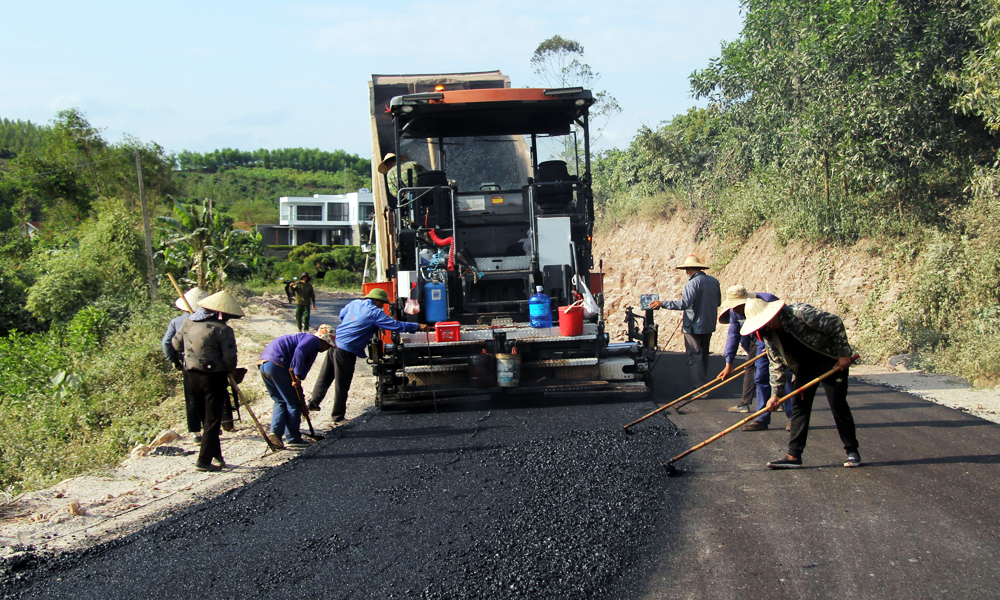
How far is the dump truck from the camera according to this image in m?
7.39

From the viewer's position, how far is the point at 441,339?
7.32 metres

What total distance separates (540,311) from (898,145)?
772cm

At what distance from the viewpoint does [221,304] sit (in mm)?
5949

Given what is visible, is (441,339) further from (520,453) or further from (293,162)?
(293,162)

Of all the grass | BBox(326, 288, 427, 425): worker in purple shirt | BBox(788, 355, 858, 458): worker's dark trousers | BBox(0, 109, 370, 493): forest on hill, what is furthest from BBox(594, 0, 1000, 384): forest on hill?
BBox(0, 109, 370, 493): forest on hill

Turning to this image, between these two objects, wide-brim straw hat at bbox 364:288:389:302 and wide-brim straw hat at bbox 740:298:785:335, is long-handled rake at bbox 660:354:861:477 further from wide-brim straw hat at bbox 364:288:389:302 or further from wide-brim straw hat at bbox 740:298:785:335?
wide-brim straw hat at bbox 364:288:389:302

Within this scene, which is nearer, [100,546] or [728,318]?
[100,546]

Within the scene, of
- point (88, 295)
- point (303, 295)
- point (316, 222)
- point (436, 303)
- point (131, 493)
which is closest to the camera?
point (131, 493)

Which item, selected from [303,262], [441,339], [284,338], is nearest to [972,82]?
[441,339]

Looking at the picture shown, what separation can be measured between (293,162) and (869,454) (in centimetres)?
13192

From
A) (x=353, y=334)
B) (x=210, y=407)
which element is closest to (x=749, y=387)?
(x=353, y=334)

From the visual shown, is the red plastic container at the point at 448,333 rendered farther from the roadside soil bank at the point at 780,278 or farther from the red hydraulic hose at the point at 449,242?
the roadside soil bank at the point at 780,278

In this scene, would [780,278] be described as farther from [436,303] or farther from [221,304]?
[221,304]

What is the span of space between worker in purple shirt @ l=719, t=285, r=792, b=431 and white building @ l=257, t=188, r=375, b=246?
6717cm
